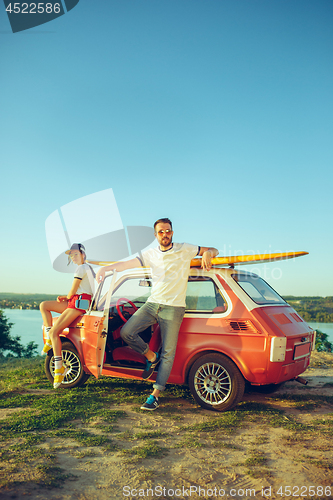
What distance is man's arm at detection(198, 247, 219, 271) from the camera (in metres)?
5.08

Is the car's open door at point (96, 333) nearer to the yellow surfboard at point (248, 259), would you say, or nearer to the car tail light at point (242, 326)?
the yellow surfboard at point (248, 259)

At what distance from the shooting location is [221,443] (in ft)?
12.3

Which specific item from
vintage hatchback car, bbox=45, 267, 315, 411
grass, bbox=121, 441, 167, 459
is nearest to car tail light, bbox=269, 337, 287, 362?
vintage hatchback car, bbox=45, 267, 315, 411

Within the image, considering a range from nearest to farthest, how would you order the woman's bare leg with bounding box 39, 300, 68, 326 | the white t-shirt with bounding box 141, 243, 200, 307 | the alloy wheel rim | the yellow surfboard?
the alloy wheel rim, the yellow surfboard, the white t-shirt with bounding box 141, 243, 200, 307, the woman's bare leg with bounding box 39, 300, 68, 326

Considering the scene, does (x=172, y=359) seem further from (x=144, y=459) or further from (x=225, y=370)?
(x=144, y=459)

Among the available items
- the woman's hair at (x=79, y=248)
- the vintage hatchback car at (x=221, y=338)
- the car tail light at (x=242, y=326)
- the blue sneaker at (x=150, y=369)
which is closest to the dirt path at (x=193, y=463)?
the vintage hatchback car at (x=221, y=338)

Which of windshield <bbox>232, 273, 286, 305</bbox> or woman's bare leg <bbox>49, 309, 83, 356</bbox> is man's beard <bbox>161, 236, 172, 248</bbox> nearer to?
windshield <bbox>232, 273, 286, 305</bbox>

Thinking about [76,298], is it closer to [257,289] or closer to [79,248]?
[79,248]

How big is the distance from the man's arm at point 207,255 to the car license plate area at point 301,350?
156 cm

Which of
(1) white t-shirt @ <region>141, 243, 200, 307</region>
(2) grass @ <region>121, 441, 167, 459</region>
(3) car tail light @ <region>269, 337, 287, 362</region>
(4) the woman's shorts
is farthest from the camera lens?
(4) the woman's shorts

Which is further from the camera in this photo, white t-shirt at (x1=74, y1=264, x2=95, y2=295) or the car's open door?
white t-shirt at (x1=74, y1=264, x2=95, y2=295)

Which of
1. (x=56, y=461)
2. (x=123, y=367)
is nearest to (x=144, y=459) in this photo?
(x=56, y=461)

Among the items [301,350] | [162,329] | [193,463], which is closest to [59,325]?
[162,329]

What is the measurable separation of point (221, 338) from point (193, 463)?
1.82m
